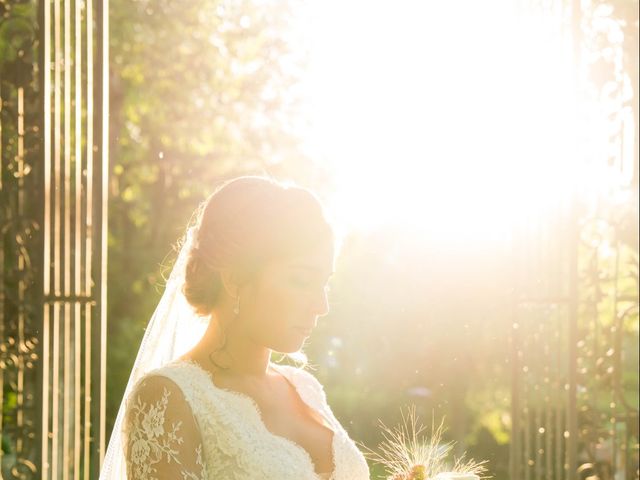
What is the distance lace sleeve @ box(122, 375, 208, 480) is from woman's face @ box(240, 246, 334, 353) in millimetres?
239

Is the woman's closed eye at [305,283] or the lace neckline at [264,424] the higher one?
the woman's closed eye at [305,283]

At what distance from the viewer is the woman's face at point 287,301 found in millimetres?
2395

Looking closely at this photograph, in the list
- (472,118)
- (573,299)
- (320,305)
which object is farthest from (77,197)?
(320,305)

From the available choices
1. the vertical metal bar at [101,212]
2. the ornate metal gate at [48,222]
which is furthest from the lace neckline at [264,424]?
the ornate metal gate at [48,222]

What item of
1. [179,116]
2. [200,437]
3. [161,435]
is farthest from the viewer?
[179,116]

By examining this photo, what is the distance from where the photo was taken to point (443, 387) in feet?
36.7

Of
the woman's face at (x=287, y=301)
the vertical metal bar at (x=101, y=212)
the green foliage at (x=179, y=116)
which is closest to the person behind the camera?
the woman's face at (x=287, y=301)

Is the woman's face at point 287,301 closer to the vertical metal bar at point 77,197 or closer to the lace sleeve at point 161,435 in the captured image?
the lace sleeve at point 161,435

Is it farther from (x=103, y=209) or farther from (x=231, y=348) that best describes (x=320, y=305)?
(x=103, y=209)

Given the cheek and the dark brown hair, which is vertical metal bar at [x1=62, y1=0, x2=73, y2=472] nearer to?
the dark brown hair

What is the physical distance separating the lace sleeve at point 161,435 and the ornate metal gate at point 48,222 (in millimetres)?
2292

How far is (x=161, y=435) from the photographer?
89.1 inches

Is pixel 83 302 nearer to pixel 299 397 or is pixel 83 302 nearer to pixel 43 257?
pixel 43 257

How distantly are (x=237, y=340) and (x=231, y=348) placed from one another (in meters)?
0.03
